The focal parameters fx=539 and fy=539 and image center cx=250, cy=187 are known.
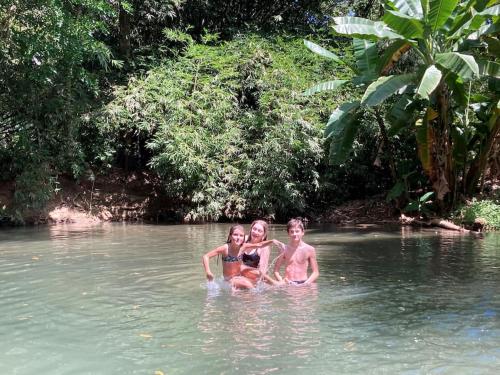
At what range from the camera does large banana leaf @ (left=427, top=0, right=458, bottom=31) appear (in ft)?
38.5

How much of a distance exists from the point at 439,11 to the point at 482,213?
630 centimetres

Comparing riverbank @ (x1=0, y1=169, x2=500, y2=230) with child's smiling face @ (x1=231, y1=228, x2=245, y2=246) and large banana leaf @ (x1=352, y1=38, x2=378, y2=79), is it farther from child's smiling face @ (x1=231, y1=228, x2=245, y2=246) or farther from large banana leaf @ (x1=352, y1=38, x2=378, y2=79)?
child's smiling face @ (x1=231, y1=228, x2=245, y2=246)

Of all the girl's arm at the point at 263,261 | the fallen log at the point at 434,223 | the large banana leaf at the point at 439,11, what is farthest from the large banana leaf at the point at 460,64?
the girl's arm at the point at 263,261

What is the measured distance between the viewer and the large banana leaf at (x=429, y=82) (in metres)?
11.4

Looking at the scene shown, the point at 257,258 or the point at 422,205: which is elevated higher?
the point at 422,205

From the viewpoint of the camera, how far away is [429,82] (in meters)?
11.7

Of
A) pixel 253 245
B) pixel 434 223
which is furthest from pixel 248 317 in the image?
pixel 434 223

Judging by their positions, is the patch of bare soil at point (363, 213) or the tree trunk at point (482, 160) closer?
the tree trunk at point (482, 160)

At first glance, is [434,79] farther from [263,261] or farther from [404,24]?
[263,261]

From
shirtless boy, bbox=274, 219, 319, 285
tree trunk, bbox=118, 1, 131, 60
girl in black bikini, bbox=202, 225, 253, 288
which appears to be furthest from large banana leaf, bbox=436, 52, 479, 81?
tree trunk, bbox=118, 1, 131, 60

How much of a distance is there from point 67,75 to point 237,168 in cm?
649

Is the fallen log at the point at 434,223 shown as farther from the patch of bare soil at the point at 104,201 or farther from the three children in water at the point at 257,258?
the three children in water at the point at 257,258

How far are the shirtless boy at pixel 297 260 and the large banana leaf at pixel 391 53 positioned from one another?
7.50 m

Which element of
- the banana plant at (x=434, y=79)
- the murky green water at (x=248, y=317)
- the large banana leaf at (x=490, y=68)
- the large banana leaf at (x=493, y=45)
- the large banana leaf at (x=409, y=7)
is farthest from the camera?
the large banana leaf at (x=493, y=45)
